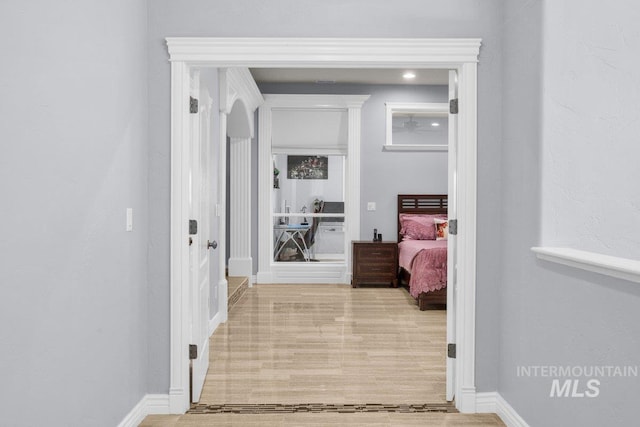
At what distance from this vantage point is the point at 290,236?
23.0ft

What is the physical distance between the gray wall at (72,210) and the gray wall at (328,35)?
0.25 feet

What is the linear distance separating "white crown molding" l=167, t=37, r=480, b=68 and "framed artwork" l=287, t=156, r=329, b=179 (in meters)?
4.43

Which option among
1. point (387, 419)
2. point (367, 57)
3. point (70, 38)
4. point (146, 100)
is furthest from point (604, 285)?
point (146, 100)

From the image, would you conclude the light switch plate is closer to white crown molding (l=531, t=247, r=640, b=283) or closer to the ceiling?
white crown molding (l=531, t=247, r=640, b=283)

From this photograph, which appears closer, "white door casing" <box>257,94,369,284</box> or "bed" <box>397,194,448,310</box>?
"bed" <box>397,194,448,310</box>

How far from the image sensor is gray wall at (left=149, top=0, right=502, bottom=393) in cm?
258

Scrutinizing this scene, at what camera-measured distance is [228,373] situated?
3.20m

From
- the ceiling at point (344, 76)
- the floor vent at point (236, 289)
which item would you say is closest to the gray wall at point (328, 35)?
the floor vent at point (236, 289)

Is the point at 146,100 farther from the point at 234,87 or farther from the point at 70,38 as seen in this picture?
the point at 234,87

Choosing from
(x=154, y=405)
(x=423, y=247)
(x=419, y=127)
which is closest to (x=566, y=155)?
(x=154, y=405)

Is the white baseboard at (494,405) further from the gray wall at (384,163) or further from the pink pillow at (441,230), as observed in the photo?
the gray wall at (384,163)

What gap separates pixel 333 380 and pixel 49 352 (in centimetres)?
189

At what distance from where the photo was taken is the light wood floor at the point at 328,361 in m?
2.56

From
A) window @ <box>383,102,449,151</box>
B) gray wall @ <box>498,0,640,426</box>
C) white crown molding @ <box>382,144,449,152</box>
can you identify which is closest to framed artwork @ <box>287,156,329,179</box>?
white crown molding @ <box>382,144,449,152</box>
